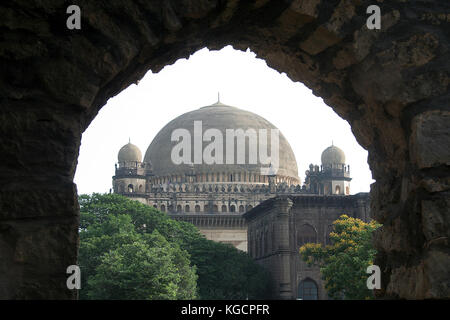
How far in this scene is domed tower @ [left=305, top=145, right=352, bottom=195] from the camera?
62562 millimetres

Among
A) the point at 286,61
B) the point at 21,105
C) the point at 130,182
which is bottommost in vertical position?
the point at 21,105

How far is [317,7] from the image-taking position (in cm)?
398

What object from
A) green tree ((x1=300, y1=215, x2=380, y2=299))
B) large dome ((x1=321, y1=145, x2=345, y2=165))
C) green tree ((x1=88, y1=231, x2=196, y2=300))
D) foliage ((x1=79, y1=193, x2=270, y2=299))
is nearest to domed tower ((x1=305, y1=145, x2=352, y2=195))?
large dome ((x1=321, y1=145, x2=345, y2=165))

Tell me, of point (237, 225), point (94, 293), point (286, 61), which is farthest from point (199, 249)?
point (286, 61)

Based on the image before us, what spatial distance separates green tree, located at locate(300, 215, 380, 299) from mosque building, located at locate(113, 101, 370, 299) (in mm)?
16148

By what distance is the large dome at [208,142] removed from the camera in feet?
214

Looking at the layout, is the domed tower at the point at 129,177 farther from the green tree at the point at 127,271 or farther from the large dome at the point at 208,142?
the green tree at the point at 127,271

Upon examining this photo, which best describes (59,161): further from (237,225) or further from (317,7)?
(237,225)

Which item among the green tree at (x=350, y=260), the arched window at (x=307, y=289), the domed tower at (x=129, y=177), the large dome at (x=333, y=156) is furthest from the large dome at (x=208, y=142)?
the green tree at (x=350, y=260)

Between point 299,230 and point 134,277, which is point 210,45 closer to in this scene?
point 134,277

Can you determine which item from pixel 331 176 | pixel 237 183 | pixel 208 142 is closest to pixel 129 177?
pixel 208 142

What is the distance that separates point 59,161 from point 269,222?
42687 millimetres

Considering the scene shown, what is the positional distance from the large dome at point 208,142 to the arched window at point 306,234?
20.2 metres

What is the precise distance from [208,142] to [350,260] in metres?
41.1
